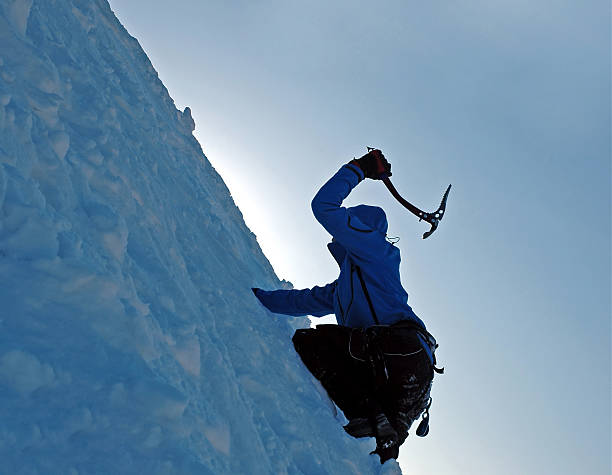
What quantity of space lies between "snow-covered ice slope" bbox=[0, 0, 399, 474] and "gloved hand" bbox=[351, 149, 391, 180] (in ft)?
5.39

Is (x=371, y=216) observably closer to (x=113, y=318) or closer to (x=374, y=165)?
(x=374, y=165)

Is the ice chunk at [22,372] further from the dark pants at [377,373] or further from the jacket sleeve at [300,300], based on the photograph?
the jacket sleeve at [300,300]

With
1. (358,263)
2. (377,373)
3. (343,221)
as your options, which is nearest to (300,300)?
(358,263)

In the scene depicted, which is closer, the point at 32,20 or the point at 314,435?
the point at 314,435

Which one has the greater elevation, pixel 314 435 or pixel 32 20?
pixel 32 20

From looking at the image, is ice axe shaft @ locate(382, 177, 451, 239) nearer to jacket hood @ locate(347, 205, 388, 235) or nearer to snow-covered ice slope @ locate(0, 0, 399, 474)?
jacket hood @ locate(347, 205, 388, 235)

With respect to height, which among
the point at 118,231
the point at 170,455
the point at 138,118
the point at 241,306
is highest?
the point at 138,118

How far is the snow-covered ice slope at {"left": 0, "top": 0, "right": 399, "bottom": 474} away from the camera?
1775mm

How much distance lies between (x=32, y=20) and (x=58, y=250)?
2.56 meters

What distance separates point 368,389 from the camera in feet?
14.3

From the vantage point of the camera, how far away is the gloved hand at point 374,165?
532 cm

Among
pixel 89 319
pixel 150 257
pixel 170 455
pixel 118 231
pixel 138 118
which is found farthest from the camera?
pixel 138 118

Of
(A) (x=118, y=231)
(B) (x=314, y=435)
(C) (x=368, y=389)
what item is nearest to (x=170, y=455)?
(A) (x=118, y=231)

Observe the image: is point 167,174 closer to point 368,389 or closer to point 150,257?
point 150,257
